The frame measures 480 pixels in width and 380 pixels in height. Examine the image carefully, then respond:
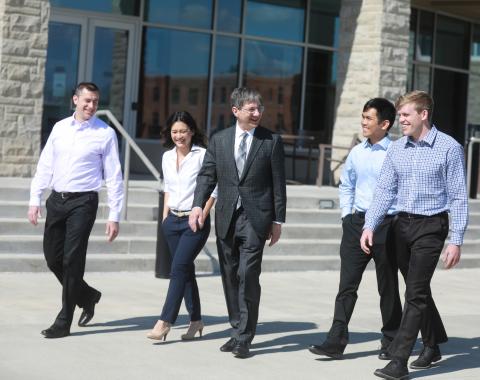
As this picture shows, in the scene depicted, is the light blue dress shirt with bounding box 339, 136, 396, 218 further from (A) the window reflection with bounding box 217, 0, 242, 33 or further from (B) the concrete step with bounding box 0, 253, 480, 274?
(A) the window reflection with bounding box 217, 0, 242, 33

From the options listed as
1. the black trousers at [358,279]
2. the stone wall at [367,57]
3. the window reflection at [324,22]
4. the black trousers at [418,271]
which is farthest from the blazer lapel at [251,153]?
the window reflection at [324,22]

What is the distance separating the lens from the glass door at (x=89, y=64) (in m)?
16.6

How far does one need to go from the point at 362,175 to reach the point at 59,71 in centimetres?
976

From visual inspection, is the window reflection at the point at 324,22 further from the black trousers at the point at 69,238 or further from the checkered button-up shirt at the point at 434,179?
the checkered button-up shirt at the point at 434,179

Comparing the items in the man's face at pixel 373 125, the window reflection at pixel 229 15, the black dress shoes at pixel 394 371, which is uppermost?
the window reflection at pixel 229 15

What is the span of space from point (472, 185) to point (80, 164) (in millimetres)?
10172

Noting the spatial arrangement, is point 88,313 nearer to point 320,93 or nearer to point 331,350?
point 331,350

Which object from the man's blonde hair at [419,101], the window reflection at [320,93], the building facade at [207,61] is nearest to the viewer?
the man's blonde hair at [419,101]

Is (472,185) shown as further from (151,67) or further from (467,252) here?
(151,67)

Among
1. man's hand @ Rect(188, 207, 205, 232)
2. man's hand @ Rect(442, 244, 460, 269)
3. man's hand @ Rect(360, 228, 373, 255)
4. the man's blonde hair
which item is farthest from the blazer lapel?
man's hand @ Rect(442, 244, 460, 269)

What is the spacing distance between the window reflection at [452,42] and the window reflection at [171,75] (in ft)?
19.1

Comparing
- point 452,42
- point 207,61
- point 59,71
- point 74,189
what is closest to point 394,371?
point 74,189

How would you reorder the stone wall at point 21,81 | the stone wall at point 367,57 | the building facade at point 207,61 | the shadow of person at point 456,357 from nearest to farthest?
the shadow of person at point 456,357 → the stone wall at point 21,81 → the building facade at point 207,61 → the stone wall at point 367,57

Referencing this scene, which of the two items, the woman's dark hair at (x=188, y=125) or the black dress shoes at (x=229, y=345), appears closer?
the black dress shoes at (x=229, y=345)
